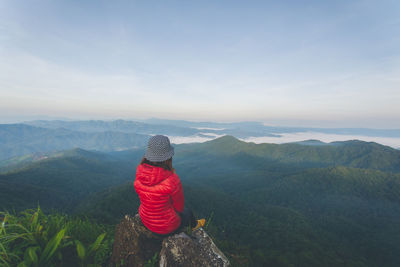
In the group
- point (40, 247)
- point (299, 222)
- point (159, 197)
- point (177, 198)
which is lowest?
point (299, 222)

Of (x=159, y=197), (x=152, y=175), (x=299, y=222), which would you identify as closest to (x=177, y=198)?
(x=159, y=197)

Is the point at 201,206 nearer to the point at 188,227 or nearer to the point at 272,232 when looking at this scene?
the point at 272,232

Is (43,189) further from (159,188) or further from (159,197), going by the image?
(159,188)

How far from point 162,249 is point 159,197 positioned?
1.44m

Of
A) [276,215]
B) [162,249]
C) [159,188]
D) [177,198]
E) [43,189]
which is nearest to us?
[159,188]

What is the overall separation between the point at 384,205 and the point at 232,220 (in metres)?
189

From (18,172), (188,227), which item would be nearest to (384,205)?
(188,227)

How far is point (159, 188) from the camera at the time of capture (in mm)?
4680

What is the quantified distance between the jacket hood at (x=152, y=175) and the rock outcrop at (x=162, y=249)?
1.63 metres

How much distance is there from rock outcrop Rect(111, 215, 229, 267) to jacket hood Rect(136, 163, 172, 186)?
1626mm

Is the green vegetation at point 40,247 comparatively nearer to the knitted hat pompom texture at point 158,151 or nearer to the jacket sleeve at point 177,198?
the jacket sleeve at point 177,198

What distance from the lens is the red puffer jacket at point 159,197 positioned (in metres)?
4.73

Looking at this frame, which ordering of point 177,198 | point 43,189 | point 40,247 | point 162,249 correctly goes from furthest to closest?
1. point 43,189
2. point 177,198
3. point 162,249
4. point 40,247

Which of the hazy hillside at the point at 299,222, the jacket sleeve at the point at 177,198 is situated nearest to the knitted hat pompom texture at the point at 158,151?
the jacket sleeve at the point at 177,198
